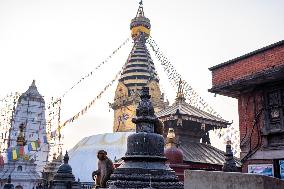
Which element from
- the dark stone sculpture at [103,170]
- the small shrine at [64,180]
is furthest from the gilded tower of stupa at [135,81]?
the dark stone sculpture at [103,170]

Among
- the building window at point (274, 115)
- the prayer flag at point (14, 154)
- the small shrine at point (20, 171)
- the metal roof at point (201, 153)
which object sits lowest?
the small shrine at point (20, 171)

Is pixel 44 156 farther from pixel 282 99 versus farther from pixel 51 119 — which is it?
pixel 282 99

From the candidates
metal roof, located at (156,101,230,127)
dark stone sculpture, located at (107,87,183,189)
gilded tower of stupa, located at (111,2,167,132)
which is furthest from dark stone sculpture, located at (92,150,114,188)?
gilded tower of stupa, located at (111,2,167,132)

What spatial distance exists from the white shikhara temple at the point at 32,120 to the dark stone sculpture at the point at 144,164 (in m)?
42.1

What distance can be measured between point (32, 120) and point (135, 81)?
1782 centimetres

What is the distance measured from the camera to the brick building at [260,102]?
35.0 ft

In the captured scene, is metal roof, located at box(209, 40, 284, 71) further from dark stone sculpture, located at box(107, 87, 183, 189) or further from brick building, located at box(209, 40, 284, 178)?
dark stone sculpture, located at box(107, 87, 183, 189)

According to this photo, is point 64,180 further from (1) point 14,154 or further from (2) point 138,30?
(2) point 138,30

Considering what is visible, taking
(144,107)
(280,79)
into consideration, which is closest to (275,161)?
(280,79)

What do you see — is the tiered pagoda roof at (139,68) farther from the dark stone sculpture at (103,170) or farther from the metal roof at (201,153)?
the dark stone sculpture at (103,170)

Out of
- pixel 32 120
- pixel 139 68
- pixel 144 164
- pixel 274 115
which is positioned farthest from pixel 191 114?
pixel 32 120

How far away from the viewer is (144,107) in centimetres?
613

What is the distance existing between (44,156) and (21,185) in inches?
771

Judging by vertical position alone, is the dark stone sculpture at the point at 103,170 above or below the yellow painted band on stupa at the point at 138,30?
below
